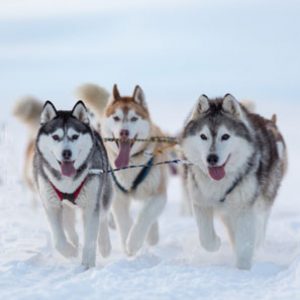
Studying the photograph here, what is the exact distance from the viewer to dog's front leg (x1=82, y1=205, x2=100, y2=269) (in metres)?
4.52

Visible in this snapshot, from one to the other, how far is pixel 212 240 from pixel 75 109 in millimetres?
1178

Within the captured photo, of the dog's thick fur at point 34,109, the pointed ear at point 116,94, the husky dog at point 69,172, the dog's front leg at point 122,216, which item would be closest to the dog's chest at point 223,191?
the husky dog at point 69,172

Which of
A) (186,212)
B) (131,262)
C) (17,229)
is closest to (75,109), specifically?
(131,262)

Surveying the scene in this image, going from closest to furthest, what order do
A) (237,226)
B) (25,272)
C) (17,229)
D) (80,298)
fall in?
(80,298), (25,272), (237,226), (17,229)

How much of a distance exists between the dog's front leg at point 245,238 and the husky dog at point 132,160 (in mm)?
1065

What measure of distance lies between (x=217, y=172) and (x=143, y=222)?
118 cm

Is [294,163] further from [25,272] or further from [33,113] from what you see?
[25,272]

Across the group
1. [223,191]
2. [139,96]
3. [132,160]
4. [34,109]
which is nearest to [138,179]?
[132,160]

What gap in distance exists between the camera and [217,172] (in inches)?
171

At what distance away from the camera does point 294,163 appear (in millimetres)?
20312

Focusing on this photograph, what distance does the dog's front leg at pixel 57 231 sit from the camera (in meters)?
4.58

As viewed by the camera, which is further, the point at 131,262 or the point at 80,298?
the point at 131,262

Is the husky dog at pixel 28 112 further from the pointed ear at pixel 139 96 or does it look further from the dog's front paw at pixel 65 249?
the dog's front paw at pixel 65 249

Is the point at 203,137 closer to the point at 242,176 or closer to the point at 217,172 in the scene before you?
the point at 217,172
